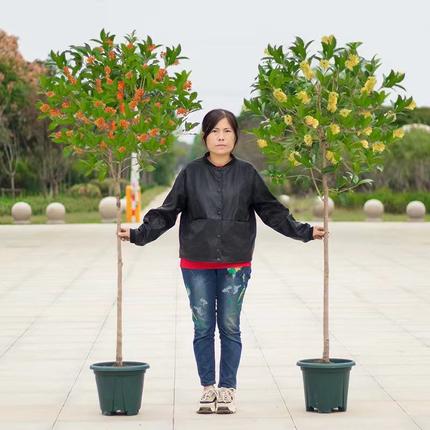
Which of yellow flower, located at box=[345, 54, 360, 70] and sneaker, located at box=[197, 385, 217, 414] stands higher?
yellow flower, located at box=[345, 54, 360, 70]

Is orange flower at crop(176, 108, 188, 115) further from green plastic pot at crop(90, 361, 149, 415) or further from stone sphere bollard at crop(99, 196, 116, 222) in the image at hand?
stone sphere bollard at crop(99, 196, 116, 222)

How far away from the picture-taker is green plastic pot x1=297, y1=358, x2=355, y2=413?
8516 millimetres

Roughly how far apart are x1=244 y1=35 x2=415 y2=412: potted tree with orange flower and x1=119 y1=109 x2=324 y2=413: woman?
25 cm

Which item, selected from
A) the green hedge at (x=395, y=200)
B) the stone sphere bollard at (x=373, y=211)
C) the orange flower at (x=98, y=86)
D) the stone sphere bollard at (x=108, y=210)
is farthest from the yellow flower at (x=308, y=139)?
the green hedge at (x=395, y=200)

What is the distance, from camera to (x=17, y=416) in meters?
8.68

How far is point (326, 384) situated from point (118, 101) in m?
2.26

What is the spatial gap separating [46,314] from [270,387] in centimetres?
579

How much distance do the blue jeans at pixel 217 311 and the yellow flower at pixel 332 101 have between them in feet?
3.75

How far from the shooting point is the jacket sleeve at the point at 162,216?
8.53m

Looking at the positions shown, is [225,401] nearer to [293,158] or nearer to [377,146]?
[293,158]

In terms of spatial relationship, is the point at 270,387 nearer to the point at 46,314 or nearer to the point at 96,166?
the point at 96,166

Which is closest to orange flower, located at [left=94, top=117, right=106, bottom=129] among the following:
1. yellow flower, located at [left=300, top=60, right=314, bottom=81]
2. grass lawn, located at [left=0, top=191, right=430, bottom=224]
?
yellow flower, located at [left=300, top=60, right=314, bottom=81]

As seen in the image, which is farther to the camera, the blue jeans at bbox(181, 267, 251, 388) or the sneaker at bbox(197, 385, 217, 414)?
the sneaker at bbox(197, 385, 217, 414)

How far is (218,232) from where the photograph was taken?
845 centimetres
